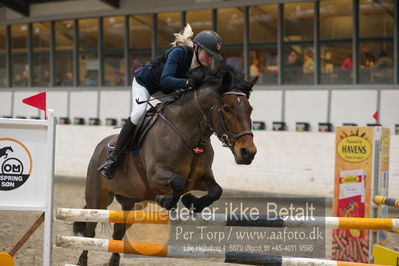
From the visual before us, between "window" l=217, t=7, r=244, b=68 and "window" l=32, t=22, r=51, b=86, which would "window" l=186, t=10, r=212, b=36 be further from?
"window" l=32, t=22, r=51, b=86

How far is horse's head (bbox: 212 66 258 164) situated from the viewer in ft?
12.4

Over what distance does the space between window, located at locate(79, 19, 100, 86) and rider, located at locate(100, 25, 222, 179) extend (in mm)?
9536

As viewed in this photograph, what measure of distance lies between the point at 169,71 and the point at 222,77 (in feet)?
1.54

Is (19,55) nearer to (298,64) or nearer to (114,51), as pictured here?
(114,51)

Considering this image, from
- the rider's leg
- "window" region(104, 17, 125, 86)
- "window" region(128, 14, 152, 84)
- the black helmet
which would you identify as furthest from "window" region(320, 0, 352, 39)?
the black helmet

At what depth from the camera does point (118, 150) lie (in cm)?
478

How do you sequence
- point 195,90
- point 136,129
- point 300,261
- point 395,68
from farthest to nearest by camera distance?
point 395,68 < point 136,129 < point 195,90 < point 300,261

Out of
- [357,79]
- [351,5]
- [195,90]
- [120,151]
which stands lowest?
[120,151]

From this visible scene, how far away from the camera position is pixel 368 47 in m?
11.0

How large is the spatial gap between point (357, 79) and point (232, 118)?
7676 millimetres

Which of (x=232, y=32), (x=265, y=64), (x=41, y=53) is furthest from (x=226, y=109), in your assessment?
(x=41, y=53)

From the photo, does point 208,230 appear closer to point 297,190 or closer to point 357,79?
point 297,190

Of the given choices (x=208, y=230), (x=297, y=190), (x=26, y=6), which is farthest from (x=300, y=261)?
(x=26, y=6)

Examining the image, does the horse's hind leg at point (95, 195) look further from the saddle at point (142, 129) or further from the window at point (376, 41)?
the window at point (376, 41)
